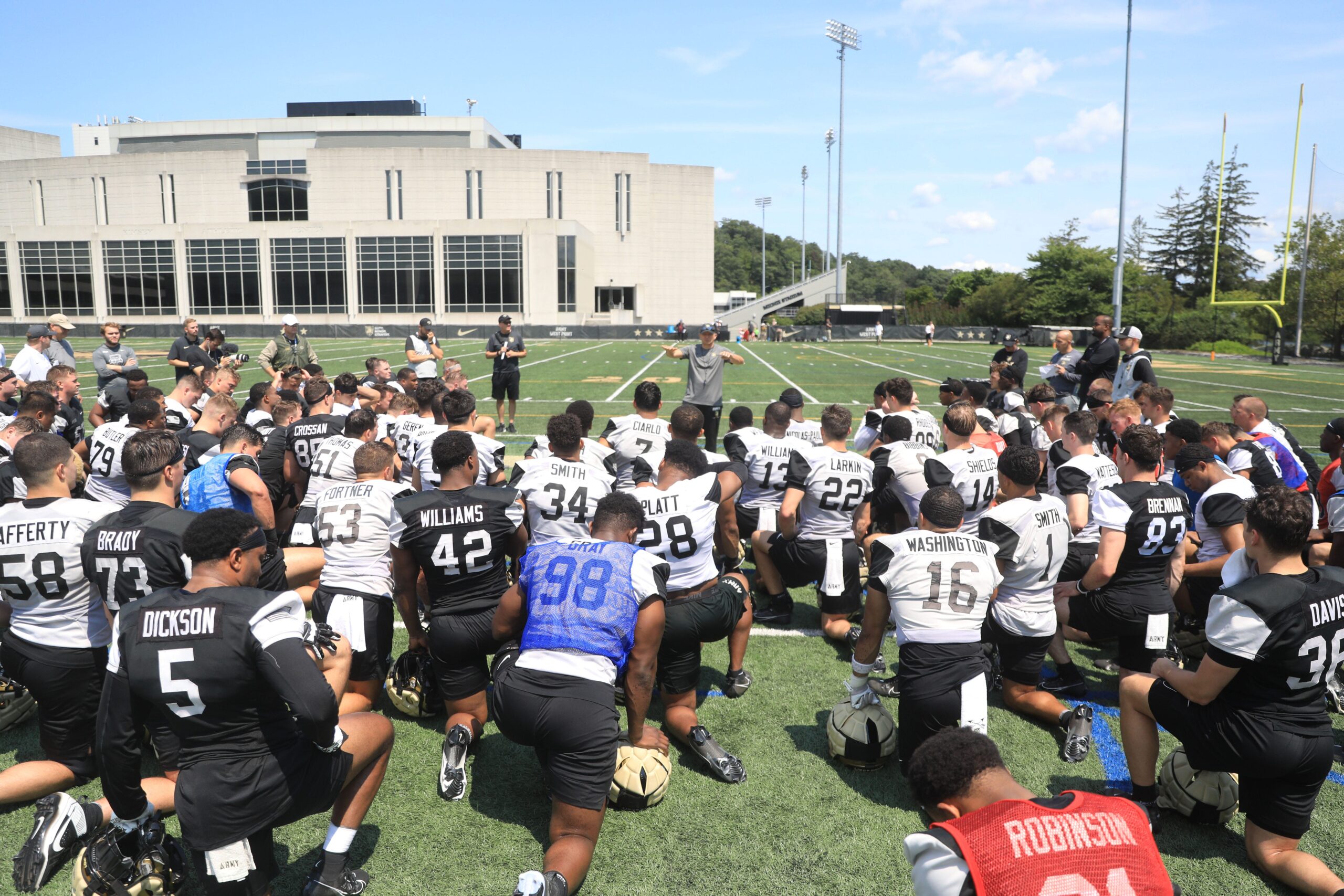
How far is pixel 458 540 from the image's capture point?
4.81 meters

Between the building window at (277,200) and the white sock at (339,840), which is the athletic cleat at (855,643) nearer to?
the white sock at (339,840)

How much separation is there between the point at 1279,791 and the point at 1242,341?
6537cm

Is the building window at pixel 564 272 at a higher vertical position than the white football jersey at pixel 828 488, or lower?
higher

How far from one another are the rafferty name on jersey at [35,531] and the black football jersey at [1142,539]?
5.89m

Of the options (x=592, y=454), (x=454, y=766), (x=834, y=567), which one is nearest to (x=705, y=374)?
(x=592, y=454)

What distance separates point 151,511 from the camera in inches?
165

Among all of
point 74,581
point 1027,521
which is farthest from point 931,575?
point 74,581

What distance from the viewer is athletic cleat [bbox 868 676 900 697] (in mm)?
5227

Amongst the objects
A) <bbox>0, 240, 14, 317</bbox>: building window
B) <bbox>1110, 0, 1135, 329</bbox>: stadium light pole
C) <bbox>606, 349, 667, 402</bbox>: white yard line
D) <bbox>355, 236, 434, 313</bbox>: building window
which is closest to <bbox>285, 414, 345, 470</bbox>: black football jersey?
<bbox>606, 349, 667, 402</bbox>: white yard line

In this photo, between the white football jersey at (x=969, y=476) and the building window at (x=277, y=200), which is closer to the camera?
the white football jersey at (x=969, y=476)

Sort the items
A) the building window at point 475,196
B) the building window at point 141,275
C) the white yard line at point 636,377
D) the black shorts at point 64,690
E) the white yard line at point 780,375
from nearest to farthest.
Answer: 1. the black shorts at point 64,690
2. the white yard line at point 636,377
3. the white yard line at point 780,375
4. the building window at point 141,275
5. the building window at point 475,196

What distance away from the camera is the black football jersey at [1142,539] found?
5.25 m

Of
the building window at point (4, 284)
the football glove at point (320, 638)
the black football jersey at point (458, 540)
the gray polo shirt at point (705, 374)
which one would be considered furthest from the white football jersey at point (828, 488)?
the building window at point (4, 284)

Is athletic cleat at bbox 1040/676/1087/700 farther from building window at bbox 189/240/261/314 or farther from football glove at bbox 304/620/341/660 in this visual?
building window at bbox 189/240/261/314
